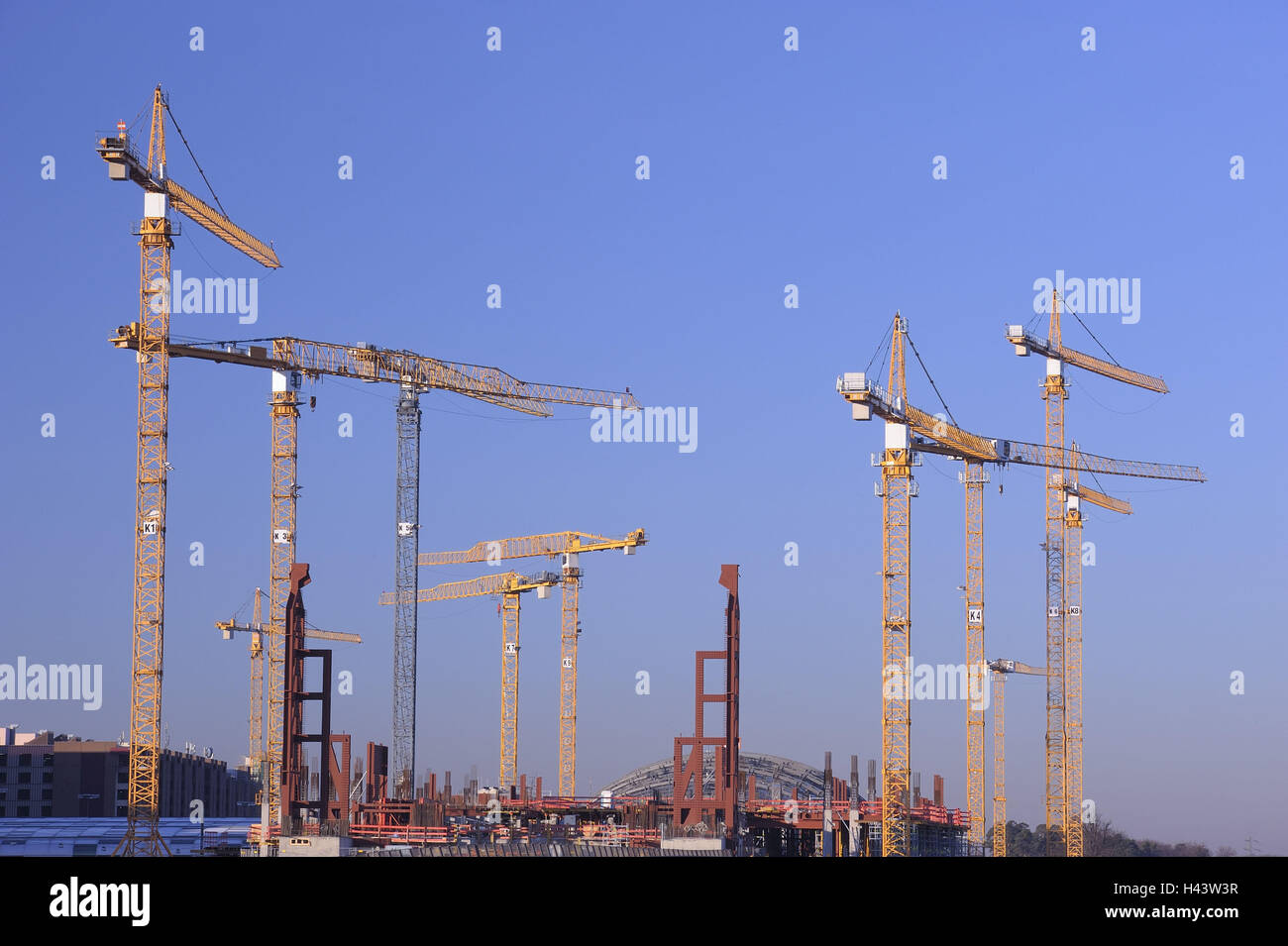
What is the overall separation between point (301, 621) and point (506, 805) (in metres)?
22.4

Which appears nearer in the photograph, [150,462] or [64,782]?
[150,462]

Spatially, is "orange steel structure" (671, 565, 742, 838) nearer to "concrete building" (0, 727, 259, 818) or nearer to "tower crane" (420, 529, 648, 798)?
"tower crane" (420, 529, 648, 798)

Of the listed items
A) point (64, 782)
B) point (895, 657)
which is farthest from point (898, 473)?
point (64, 782)

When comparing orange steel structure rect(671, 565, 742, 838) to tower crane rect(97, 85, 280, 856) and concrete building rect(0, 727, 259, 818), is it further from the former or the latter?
concrete building rect(0, 727, 259, 818)

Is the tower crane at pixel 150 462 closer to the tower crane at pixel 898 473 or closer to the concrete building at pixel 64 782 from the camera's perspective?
the tower crane at pixel 898 473

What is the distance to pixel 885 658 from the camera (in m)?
118

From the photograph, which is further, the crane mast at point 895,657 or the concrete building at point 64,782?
the concrete building at point 64,782

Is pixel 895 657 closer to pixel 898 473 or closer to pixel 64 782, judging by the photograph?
pixel 898 473

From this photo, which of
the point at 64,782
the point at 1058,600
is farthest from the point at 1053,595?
the point at 64,782

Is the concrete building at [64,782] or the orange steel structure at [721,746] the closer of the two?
the orange steel structure at [721,746]

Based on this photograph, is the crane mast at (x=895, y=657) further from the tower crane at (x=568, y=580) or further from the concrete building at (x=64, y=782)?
the concrete building at (x=64, y=782)

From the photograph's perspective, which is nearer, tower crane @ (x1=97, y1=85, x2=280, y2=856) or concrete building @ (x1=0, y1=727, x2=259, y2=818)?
tower crane @ (x1=97, y1=85, x2=280, y2=856)

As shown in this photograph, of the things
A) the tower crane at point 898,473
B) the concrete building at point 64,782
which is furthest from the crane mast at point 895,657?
the concrete building at point 64,782

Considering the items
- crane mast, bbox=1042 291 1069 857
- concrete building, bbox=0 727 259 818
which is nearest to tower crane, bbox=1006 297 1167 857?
crane mast, bbox=1042 291 1069 857
